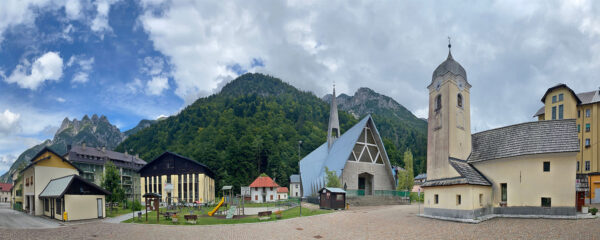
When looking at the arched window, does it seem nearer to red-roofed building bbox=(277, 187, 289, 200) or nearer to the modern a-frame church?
the modern a-frame church

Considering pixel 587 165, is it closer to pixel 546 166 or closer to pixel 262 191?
pixel 546 166

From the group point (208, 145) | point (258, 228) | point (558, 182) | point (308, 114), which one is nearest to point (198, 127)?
point (208, 145)

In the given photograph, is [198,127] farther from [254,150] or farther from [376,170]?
[376,170]

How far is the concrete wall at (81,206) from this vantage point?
2423cm

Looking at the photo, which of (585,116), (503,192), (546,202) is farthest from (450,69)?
(585,116)

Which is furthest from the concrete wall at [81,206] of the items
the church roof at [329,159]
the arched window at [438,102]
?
the arched window at [438,102]

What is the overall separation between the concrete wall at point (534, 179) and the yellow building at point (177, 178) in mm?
39163

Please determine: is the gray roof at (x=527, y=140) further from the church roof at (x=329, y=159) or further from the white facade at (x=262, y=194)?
the white facade at (x=262, y=194)

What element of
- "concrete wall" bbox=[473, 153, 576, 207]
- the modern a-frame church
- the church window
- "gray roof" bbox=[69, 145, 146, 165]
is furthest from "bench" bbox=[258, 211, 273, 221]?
"gray roof" bbox=[69, 145, 146, 165]

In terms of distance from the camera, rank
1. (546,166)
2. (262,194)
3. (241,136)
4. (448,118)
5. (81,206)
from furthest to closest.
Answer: (241,136)
(262,194)
(81,206)
(448,118)
(546,166)

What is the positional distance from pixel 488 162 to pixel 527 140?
9.18ft

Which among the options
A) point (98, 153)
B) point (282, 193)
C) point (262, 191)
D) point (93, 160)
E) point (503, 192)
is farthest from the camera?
point (98, 153)

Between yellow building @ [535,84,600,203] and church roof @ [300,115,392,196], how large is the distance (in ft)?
61.2

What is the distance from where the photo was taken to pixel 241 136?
8650cm
